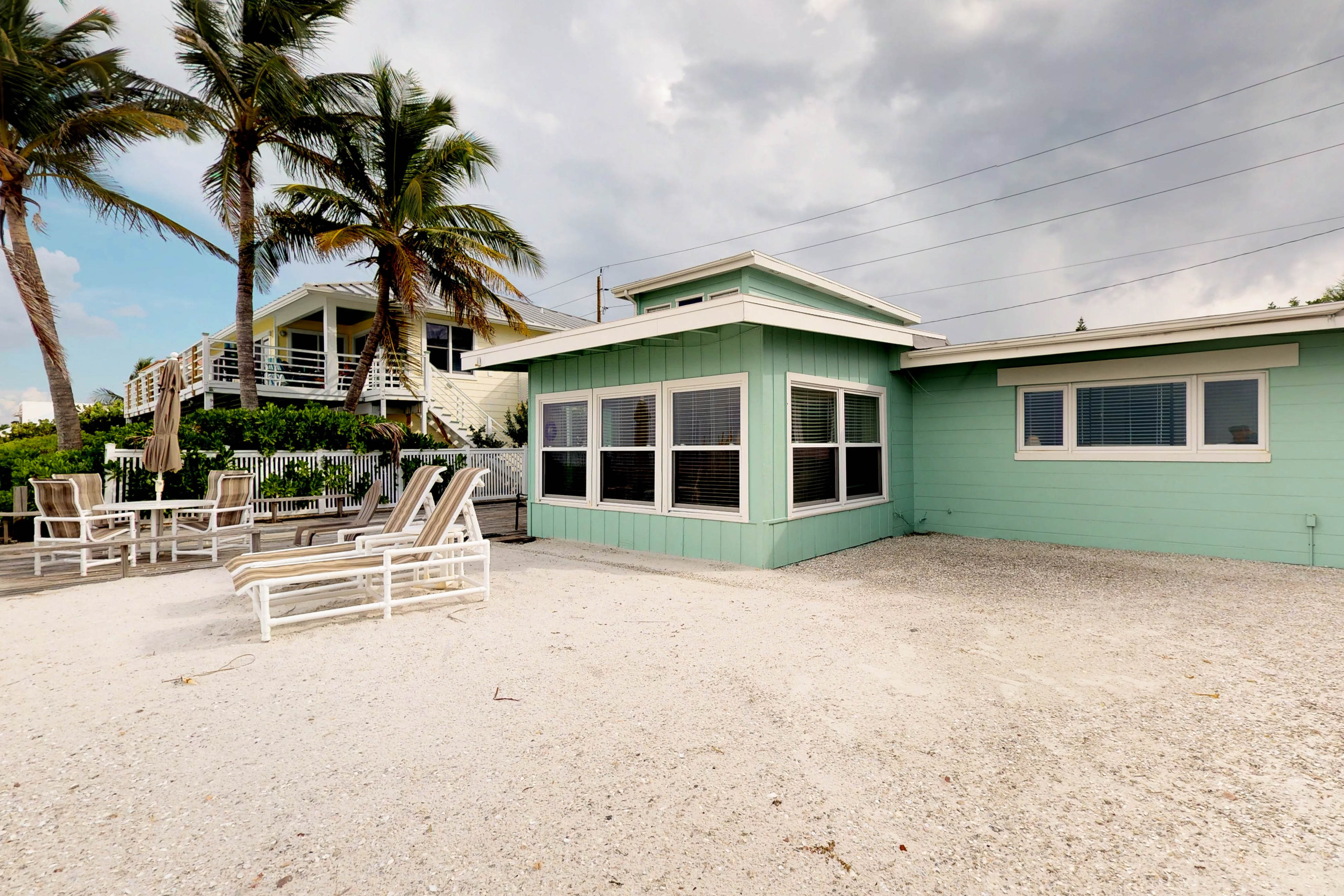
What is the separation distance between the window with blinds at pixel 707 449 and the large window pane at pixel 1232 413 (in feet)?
18.1

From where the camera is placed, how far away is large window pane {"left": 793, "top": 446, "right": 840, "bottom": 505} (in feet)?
23.1

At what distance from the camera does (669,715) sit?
3.07 metres

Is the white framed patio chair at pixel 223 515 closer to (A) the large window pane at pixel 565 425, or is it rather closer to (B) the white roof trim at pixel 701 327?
(B) the white roof trim at pixel 701 327

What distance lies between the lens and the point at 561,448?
8.69m

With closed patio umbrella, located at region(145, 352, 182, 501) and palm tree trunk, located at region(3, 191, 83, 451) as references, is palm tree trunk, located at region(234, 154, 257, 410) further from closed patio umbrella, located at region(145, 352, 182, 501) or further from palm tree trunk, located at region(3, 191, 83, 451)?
closed patio umbrella, located at region(145, 352, 182, 501)

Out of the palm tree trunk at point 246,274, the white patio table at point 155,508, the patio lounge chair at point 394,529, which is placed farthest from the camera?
the palm tree trunk at point 246,274

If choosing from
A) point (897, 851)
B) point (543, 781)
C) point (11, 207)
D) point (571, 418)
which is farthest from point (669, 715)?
point (11, 207)

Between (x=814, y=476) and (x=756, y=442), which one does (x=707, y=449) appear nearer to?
(x=756, y=442)

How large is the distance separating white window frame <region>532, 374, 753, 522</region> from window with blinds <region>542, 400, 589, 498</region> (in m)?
0.06

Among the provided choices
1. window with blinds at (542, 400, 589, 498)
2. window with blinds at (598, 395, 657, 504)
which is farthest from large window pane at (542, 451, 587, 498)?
window with blinds at (598, 395, 657, 504)

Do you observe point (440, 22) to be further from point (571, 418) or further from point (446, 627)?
point (446, 627)

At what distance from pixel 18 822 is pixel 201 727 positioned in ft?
2.49

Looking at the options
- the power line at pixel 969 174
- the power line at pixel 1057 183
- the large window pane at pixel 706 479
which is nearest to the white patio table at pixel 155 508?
the large window pane at pixel 706 479

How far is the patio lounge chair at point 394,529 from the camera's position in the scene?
5.29m
